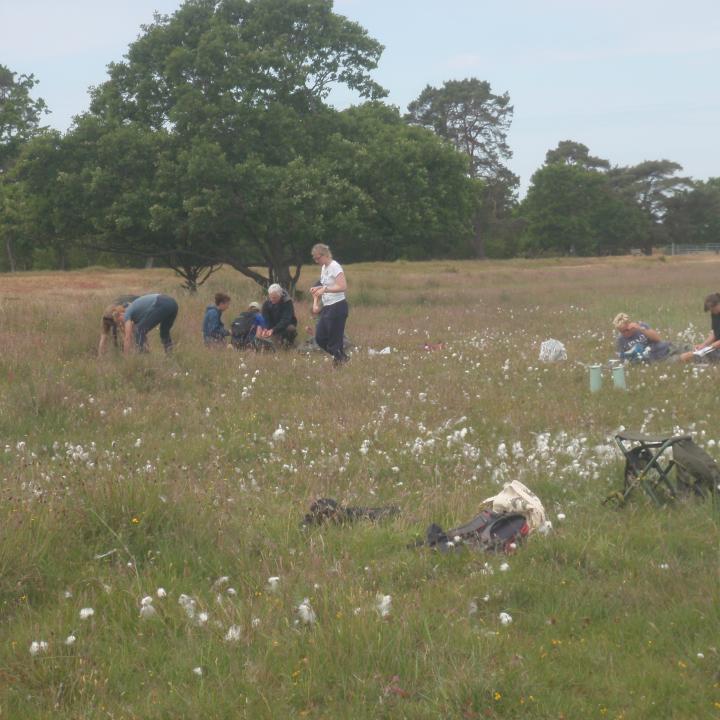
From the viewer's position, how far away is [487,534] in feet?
18.5

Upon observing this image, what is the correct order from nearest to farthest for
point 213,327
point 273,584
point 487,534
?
point 273,584
point 487,534
point 213,327

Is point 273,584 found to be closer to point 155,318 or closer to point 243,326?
point 155,318

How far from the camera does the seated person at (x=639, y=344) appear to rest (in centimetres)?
1343

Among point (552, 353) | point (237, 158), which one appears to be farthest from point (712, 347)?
point (237, 158)

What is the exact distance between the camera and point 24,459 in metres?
7.64

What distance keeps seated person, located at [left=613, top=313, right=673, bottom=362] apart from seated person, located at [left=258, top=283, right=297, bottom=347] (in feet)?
17.7

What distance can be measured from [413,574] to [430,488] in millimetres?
1827

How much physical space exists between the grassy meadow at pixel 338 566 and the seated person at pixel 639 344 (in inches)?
97.0

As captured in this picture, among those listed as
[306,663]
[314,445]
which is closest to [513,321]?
[314,445]

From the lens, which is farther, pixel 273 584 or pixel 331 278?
pixel 331 278

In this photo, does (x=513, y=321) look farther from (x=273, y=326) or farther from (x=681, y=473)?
(x=681, y=473)

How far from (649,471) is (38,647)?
419cm

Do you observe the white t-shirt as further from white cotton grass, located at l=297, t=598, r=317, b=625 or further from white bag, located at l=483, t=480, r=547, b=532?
white cotton grass, located at l=297, t=598, r=317, b=625

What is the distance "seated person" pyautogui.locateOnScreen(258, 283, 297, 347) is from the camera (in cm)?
1573
